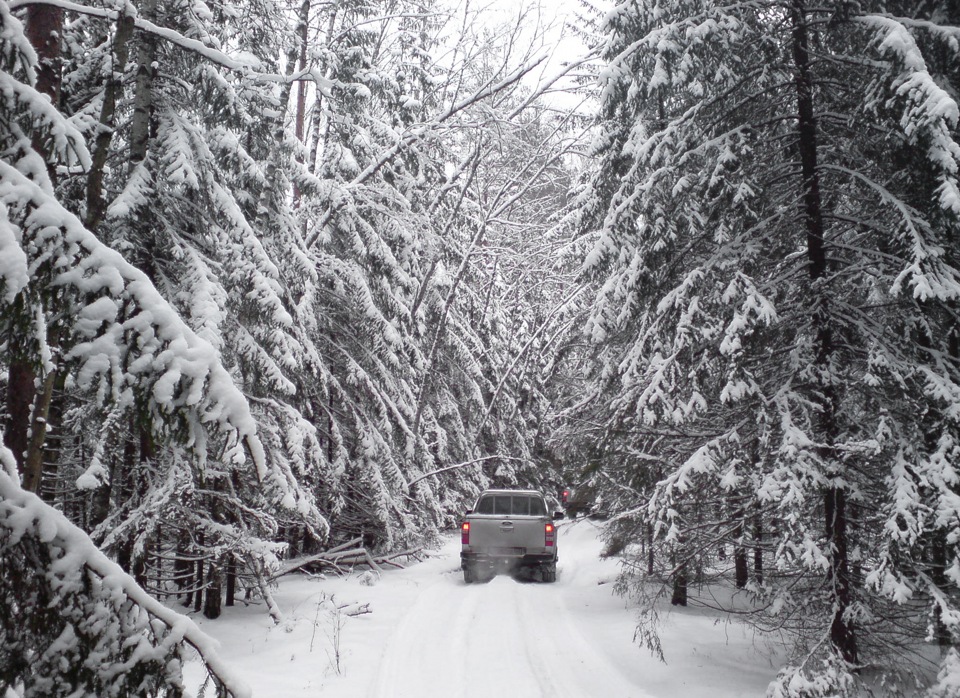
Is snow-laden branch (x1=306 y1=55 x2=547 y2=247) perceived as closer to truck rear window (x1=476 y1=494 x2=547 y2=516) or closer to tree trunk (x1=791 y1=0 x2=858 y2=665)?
tree trunk (x1=791 y1=0 x2=858 y2=665)

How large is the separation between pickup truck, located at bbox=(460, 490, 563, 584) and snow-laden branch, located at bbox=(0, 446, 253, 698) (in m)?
11.2

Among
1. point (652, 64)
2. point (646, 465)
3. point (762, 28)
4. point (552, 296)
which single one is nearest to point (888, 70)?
point (762, 28)

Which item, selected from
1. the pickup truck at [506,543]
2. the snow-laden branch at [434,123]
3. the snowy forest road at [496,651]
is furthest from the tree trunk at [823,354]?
the pickup truck at [506,543]

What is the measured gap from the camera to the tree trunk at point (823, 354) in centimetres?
660

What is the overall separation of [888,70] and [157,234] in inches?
312

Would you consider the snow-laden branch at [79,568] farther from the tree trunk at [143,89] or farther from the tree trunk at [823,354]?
the tree trunk at [823,354]

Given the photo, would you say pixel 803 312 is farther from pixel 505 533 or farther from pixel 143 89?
pixel 505 533

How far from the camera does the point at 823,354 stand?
284 inches

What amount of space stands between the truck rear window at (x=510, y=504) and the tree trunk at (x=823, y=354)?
8.04 meters

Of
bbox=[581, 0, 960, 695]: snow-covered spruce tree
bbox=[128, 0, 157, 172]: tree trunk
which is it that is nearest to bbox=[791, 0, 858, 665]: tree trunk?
bbox=[581, 0, 960, 695]: snow-covered spruce tree

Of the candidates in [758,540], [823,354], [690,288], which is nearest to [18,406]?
[690,288]

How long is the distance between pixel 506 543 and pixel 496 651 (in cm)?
493

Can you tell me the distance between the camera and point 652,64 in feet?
26.5

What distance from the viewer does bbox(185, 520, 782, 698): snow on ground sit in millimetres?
7301
